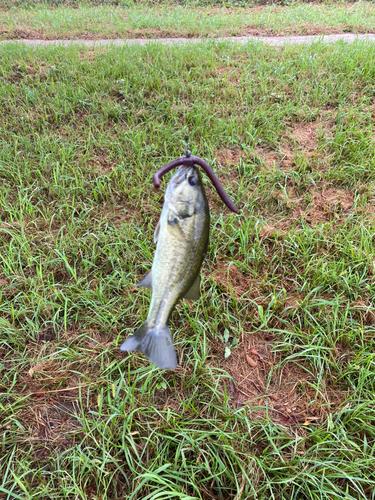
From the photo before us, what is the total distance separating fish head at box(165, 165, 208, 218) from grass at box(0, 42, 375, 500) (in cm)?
135

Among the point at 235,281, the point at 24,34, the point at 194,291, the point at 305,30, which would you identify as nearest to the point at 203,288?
the point at 235,281

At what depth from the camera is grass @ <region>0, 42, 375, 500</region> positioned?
176cm

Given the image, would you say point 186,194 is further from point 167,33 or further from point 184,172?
point 167,33

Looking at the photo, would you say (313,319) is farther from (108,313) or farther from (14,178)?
(14,178)

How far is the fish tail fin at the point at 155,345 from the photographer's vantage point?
115cm

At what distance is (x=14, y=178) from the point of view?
3359mm

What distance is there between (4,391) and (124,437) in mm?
900

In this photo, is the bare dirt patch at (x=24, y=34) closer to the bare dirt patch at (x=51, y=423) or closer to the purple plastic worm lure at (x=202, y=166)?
the bare dirt patch at (x=51, y=423)

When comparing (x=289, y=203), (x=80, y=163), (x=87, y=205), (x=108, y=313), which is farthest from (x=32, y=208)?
(x=289, y=203)

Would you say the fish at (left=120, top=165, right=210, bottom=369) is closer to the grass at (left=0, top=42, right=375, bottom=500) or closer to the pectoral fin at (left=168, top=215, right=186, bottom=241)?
the pectoral fin at (left=168, top=215, right=186, bottom=241)

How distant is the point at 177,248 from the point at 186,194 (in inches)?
7.4

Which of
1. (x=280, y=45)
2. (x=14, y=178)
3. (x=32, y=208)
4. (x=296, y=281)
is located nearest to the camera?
(x=296, y=281)

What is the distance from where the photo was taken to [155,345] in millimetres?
1186

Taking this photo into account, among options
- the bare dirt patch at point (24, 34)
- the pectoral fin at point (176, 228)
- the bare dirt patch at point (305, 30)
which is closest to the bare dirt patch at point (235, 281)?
the pectoral fin at point (176, 228)
